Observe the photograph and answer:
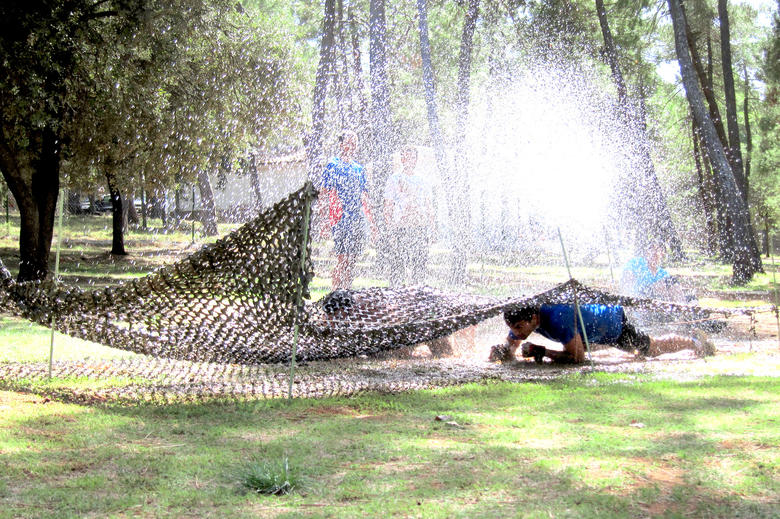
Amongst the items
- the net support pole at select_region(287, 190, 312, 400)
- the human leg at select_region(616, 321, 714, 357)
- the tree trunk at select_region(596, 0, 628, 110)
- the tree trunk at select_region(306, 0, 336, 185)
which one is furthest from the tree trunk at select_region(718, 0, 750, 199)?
the net support pole at select_region(287, 190, 312, 400)

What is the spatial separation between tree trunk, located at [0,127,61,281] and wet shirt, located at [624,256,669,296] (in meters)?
7.22

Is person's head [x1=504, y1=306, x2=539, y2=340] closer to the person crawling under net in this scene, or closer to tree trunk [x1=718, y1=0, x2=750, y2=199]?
the person crawling under net

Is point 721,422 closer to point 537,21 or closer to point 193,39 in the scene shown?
point 193,39

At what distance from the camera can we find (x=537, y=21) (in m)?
→ 18.9

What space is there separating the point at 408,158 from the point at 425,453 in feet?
17.9

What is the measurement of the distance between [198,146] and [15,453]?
401 inches

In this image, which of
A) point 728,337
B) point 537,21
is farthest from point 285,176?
point 728,337

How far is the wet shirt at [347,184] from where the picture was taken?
7.79m

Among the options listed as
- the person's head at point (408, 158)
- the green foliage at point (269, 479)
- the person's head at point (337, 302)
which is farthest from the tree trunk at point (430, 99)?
the green foliage at point (269, 479)

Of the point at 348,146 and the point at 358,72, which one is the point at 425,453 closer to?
the point at 348,146

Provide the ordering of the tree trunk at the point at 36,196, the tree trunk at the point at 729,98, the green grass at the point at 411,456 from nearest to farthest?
the green grass at the point at 411,456 < the tree trunk at the point at 36,196 < the tree trunk at the point at 729,98

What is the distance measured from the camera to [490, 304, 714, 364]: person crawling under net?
6211 millimetres

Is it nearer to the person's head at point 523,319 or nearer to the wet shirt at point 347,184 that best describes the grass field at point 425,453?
the person's head at point 523,319

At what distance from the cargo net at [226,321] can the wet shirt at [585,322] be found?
89 cm
